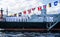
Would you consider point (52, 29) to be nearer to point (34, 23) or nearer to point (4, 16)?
point (34, 23)

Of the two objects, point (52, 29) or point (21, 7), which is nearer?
point (52, 29)

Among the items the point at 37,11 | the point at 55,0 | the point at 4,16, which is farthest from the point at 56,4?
the point at 4,16

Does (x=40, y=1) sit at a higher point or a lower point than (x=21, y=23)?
higher

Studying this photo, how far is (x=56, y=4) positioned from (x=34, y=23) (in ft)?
6.90

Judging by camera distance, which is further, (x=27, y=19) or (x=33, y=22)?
(x=27, y=19)

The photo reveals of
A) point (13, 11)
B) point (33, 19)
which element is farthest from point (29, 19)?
point (13, 11)

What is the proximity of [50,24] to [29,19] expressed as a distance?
1610mm

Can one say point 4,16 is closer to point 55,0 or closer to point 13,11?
point 13,11

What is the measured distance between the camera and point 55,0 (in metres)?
15.0

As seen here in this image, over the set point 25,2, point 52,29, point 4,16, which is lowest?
point 52,29

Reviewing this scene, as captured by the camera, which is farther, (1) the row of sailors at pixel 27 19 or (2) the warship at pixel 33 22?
(1) the row of sailors at pixel 27 19

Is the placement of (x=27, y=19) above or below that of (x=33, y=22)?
above

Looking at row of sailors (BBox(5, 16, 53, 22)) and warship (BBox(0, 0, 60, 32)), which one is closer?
warship (BBox(0, 0, 60, 32))

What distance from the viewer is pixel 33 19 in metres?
15.2
